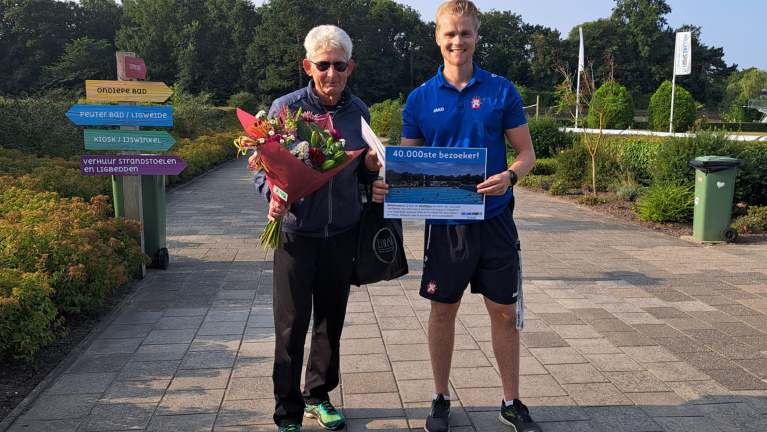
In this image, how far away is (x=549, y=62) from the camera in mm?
77562

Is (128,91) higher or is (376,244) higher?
(128,91)

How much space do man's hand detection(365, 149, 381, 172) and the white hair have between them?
471 millimetres

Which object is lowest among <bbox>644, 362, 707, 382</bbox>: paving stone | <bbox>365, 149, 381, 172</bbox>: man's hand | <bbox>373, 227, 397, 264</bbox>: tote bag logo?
<bbox>644, 362, 707, 382</bbox>: paving stone

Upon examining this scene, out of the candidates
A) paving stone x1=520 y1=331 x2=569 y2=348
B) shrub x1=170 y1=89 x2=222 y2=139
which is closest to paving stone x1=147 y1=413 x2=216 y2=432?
paving stone x1=520 y1=331 x2=569 y2=348

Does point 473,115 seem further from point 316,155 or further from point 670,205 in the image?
point 670,205

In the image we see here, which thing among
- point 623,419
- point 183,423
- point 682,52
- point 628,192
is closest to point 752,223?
point 628,192

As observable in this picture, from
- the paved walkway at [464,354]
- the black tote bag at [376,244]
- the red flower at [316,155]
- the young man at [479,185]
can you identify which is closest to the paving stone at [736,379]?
the paved walkway at [464,354]

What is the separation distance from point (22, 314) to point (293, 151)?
2.40 m

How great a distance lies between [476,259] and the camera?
2.93 meters

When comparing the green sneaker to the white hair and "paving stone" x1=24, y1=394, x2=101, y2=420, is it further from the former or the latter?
the white hair

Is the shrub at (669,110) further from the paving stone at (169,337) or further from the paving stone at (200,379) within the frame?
the paving stone at (200,379)

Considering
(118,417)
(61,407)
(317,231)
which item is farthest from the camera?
(61,407)

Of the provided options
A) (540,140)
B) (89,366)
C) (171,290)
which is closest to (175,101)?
(540,140)

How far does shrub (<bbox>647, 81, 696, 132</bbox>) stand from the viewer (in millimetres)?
29516
